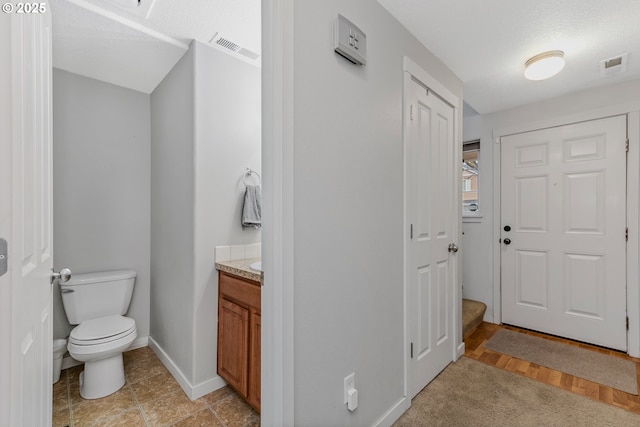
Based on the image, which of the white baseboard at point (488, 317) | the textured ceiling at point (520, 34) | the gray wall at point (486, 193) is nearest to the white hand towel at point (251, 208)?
the textured ceiling at point (520, 34)

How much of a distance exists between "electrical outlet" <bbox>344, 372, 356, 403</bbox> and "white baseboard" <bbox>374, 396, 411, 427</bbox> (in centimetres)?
31

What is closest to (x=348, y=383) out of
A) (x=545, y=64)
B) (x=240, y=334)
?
(x=240, y=334)

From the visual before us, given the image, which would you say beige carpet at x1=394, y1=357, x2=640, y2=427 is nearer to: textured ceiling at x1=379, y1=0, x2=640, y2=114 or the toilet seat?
the toilet seat

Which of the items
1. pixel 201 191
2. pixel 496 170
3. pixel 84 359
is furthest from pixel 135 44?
pixel 496 170

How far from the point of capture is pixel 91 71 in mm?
2252

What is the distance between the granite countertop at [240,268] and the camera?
1.54m

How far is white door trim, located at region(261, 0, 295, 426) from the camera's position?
1062 millimetres

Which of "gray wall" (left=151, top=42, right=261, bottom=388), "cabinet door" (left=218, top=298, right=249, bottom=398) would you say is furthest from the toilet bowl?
"cabinet door" (left=218, top=298, right=249, bottom=398)

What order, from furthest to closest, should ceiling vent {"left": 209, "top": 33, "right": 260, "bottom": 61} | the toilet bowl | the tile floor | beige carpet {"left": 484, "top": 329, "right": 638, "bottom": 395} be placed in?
beige carpet {"left": 484, "top": 329, "right": 638, "bottom": 395} < ceiling vent {"left": 209, "top": 33, "right": 260, "bottom": 61} < the toilet bowl < the tile floor

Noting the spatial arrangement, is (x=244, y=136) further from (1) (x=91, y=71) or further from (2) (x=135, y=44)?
(1) (x=91, y=71)

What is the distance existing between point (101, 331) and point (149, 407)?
1.90ft

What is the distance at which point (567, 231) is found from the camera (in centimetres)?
261

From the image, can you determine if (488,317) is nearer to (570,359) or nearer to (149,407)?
(570,359)

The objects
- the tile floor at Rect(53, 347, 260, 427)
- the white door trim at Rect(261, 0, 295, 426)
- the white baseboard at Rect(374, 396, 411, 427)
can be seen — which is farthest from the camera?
the tile floor at Rect(53, 347, 260, 427)
